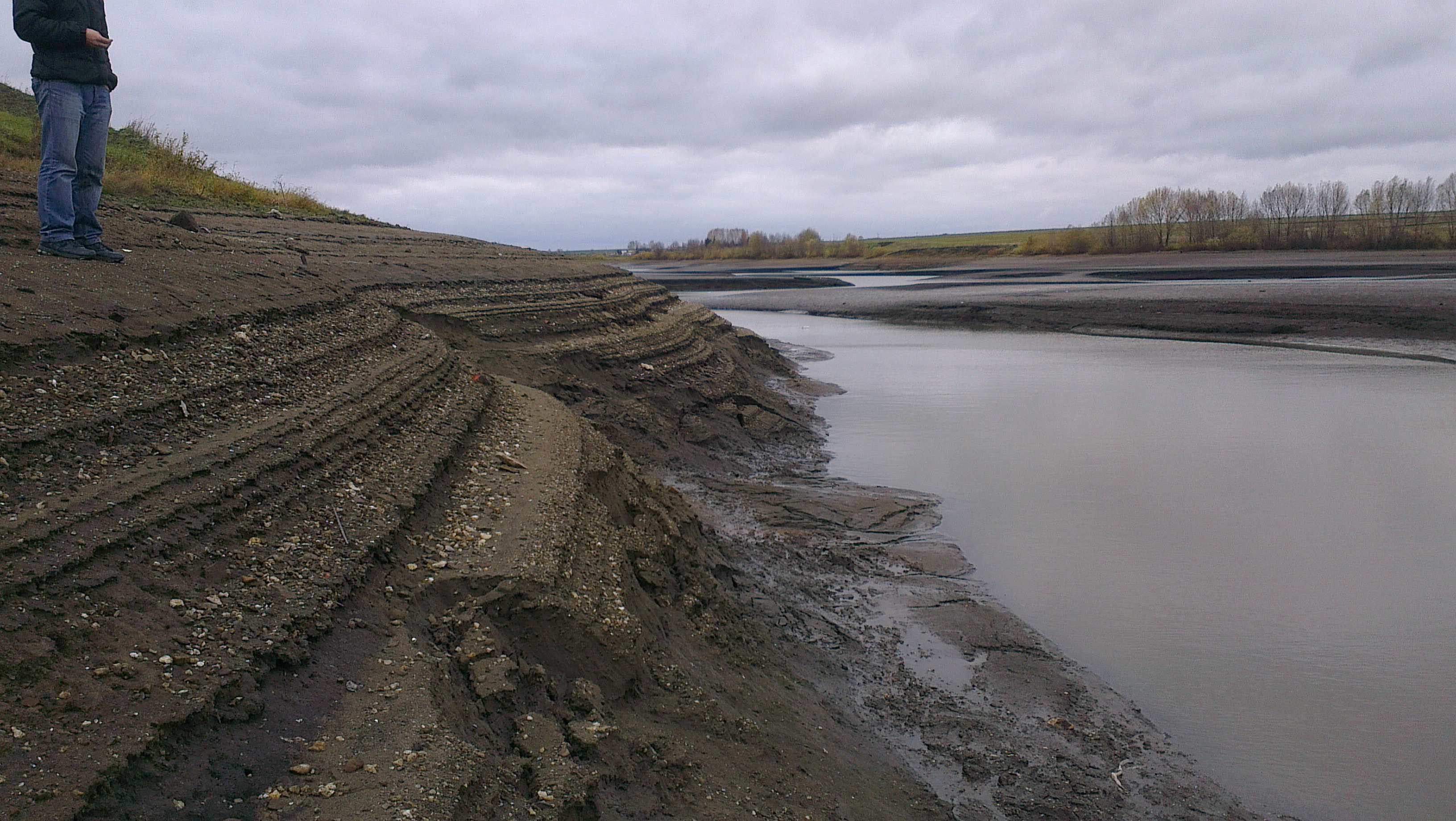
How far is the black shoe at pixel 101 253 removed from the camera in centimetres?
591

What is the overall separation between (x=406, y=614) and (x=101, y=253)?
3.72m

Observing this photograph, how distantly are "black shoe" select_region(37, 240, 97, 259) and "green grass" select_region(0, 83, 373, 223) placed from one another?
395 centimetres

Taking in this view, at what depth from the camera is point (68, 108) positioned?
19.2ft

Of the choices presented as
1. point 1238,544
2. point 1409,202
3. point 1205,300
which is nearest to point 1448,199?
point 1409,202

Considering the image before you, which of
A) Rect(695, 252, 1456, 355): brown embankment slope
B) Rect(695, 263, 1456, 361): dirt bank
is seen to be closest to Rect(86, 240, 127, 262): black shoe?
Rect(695, 263, 1456, 361): dirt bank

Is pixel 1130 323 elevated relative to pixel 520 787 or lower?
elevated

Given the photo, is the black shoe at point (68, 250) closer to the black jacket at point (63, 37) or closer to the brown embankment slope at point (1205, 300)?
the black jacket at point (63, 37)

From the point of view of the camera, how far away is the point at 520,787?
10.8ft

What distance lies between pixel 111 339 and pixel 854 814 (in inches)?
169

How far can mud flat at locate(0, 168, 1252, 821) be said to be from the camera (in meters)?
2.88

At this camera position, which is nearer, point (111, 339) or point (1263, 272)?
point (111, 339)

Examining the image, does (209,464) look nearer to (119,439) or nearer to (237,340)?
(119,439)

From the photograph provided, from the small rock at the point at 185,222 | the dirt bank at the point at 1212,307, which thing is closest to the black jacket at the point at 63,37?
the small rock at the point at 185,222

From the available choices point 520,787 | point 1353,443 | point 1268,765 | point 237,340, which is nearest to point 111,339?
point 237,340
